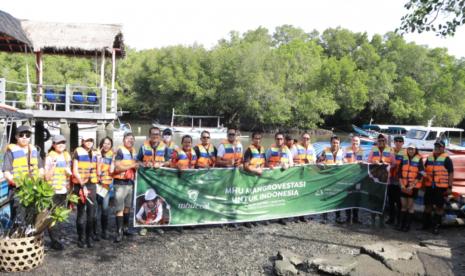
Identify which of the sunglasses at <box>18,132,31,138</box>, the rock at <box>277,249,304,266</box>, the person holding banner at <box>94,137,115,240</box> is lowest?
the rock at <box>277,249,304,266</box>

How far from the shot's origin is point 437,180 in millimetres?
8172

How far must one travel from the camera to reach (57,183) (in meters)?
6.43

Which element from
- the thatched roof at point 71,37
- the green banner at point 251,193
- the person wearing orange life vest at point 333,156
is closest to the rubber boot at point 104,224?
the green banner at point 251,193

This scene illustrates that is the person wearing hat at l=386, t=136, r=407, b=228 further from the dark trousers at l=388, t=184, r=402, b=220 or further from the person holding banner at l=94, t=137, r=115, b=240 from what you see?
the person holding banner at l=94, t=137, r=115, b=240

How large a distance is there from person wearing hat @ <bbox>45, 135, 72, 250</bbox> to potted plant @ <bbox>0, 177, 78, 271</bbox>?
499mm

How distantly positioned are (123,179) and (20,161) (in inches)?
62.6

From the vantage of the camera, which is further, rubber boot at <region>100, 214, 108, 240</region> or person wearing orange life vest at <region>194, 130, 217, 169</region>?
person wearing orange life vest at <region>194, 130, 217, 169</region>

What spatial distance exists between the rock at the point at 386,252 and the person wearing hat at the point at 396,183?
243cm

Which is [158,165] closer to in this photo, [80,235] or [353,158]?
[80,235]

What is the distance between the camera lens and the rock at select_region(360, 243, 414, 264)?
602 cm

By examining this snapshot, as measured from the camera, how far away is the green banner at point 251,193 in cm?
747

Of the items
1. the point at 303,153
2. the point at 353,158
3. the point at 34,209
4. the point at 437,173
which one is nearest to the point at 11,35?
the point at 34,209

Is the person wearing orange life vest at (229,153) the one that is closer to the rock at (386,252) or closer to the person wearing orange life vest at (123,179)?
the person wearing orange life vest at (123,179)

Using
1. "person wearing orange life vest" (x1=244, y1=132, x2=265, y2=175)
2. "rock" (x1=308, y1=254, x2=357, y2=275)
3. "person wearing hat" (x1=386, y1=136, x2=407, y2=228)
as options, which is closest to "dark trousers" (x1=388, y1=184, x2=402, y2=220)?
"person wearing hat" (x1=386, y1=136, x2=407, y2=228)
